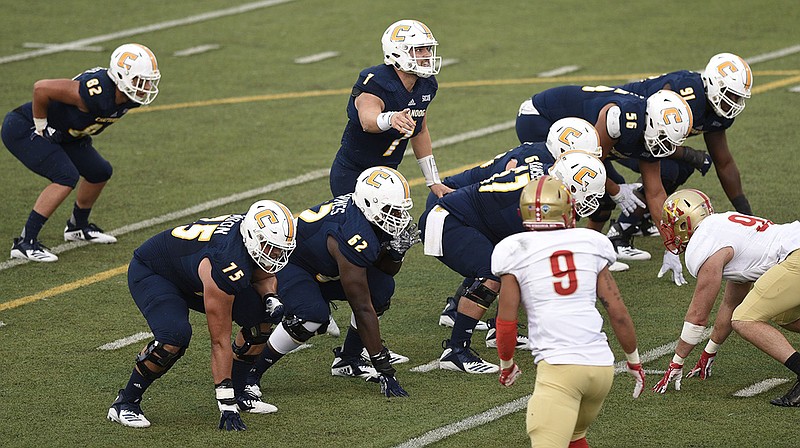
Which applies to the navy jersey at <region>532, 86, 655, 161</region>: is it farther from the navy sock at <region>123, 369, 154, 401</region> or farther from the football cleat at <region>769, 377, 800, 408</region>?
the navy sock at <region>123, 369, 154, 401</region>

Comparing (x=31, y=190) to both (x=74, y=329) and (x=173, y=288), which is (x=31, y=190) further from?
(x=173, y=288)

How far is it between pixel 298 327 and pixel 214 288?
2.12 feet

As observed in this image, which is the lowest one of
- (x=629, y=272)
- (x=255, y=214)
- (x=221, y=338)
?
(x=629, y=272)

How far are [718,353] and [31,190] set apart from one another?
6032 millimetres

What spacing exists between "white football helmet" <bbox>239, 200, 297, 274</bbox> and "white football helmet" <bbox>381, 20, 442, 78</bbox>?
5.79 ft

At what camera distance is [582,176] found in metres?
6.28

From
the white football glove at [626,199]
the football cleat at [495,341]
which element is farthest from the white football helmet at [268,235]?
the white football glove at [626,199]

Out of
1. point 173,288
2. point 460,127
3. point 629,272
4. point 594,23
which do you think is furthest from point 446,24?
point 173,288

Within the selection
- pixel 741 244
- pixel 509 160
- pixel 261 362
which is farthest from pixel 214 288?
pixel 741 244

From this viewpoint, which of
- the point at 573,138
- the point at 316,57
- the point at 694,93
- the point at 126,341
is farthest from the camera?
the point at 316,57

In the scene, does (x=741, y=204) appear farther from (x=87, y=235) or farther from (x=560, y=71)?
(x=560, y=71)

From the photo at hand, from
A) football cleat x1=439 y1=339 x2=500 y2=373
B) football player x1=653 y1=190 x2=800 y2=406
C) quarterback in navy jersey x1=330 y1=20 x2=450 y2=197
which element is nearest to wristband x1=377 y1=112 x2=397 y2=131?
quarterback in navy jersey x1=330 y1=20 x2=450 y2=197

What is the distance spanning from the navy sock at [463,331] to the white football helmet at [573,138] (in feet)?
3.60

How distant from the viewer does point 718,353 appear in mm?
6770
